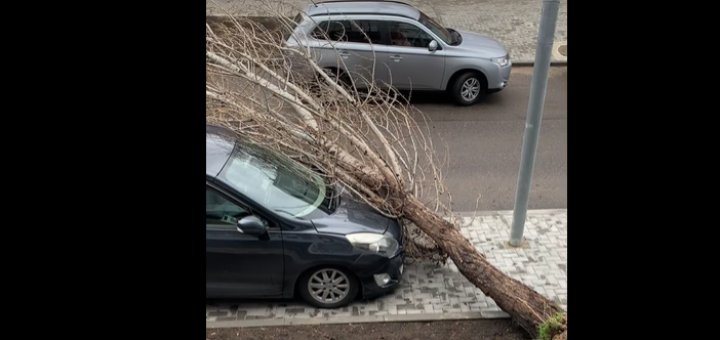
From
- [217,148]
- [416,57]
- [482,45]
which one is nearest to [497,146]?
[416,57]

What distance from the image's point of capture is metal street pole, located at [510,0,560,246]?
220 inches

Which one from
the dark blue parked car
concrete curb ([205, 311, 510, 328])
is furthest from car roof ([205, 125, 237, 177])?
concrete curb ([205, 311, 510, 328])

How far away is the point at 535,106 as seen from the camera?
598 cm

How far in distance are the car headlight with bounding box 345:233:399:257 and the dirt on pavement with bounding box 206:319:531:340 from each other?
2.17 ft

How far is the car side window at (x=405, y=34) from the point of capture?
10.5m

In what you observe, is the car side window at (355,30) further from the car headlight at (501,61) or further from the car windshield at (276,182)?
the car windshield at (276,182)

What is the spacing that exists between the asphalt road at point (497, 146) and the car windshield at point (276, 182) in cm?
253
